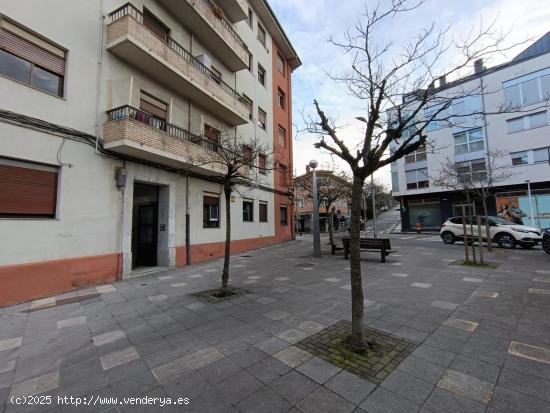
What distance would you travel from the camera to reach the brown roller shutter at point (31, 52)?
6414mm

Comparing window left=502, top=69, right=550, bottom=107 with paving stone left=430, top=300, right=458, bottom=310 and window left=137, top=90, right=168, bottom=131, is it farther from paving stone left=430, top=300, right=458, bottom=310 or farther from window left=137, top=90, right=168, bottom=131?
window left=137, top=90, right=168, bottom=131

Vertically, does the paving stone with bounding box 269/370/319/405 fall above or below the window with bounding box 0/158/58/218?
below

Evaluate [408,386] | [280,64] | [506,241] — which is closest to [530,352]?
[408,386]

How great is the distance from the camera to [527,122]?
2175 centimetres

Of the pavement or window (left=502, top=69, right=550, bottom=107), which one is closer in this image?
the pavement

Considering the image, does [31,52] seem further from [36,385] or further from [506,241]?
[506,241]

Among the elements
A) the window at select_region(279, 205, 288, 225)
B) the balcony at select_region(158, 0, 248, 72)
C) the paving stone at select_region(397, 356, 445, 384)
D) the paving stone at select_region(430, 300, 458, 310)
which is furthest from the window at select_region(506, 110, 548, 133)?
the paving stone at select_region(397, 356, 445, 384)

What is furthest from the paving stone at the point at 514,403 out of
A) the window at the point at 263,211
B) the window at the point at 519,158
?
the window at the point at 519,158

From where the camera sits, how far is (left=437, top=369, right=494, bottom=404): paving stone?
2.55m

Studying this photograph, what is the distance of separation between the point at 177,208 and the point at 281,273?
494cm

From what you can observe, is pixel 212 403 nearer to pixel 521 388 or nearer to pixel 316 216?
pixel 521 388

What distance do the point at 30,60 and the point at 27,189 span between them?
3.15 meters

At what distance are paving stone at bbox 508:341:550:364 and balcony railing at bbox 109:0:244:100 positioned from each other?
37.2ft

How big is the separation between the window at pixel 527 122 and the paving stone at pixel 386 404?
27300 mm
